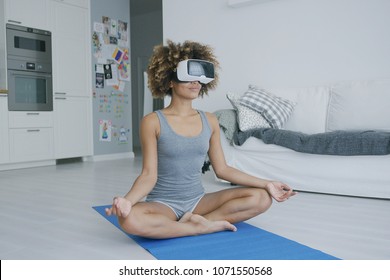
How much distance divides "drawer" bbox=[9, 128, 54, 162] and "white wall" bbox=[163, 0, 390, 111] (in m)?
1.91

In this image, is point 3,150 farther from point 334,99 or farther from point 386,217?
point 386,217

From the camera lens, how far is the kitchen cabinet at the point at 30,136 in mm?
4727

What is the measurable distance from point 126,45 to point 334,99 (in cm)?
353

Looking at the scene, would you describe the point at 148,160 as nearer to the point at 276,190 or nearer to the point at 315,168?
the point at 276,190

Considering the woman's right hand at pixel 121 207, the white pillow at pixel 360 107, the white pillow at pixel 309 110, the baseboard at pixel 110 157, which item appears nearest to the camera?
the woman's right hand at pixel 121 207

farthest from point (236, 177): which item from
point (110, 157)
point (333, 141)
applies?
point (110, 157)

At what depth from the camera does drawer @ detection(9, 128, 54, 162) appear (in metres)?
4.73

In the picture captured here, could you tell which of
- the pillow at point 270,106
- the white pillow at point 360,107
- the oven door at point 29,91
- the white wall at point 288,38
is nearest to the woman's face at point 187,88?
the pillow at point 270,106

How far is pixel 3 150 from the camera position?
4613 mm

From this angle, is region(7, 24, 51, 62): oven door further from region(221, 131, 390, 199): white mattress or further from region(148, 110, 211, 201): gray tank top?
region(148, 110, 211, 201): gray tank top

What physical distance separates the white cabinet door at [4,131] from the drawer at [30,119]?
63mm

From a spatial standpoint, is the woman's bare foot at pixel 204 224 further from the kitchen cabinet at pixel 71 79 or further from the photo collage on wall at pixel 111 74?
the photo collage on wall at pixel 111 74
